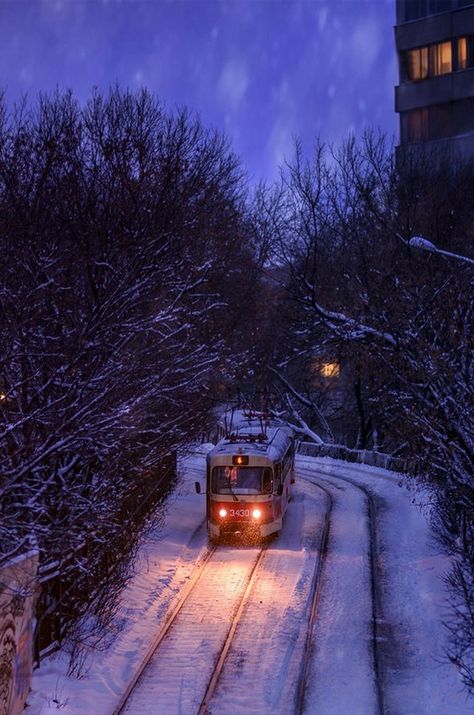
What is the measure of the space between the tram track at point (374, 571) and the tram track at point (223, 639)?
8.19 feet

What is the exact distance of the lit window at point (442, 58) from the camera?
160 ft

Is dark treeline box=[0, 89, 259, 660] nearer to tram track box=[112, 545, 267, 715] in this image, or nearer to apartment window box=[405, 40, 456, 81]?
tram track box=[112, 545, 267, 715]

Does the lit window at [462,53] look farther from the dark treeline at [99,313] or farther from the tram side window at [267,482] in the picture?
the tram side window at [267,482]

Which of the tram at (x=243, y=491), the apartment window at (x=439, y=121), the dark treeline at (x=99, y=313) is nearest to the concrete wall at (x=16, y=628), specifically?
the dark treeline at (x=99, y=313)

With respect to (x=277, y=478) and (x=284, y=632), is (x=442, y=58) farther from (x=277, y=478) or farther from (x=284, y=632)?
(x=284, y=632)

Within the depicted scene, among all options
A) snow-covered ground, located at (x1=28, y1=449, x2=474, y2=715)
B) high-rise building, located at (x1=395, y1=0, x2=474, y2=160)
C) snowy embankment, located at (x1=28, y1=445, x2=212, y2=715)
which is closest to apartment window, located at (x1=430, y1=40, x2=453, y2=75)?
high-rise building, located at (x1=395, y1=0, x2=474, y2=160)

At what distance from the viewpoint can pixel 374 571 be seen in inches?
746

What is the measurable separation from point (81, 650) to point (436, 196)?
86.5 ft

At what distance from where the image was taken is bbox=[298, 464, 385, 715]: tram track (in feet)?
43.1

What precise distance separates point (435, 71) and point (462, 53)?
186cm

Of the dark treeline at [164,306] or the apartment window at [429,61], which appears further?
the apartment window at [429,61]

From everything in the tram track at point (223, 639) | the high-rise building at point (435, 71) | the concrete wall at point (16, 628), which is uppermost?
the high-rise building at point (435, 71)

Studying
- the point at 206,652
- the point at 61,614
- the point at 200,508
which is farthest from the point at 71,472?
the point at 200,508

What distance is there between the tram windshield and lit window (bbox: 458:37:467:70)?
1414 inches
